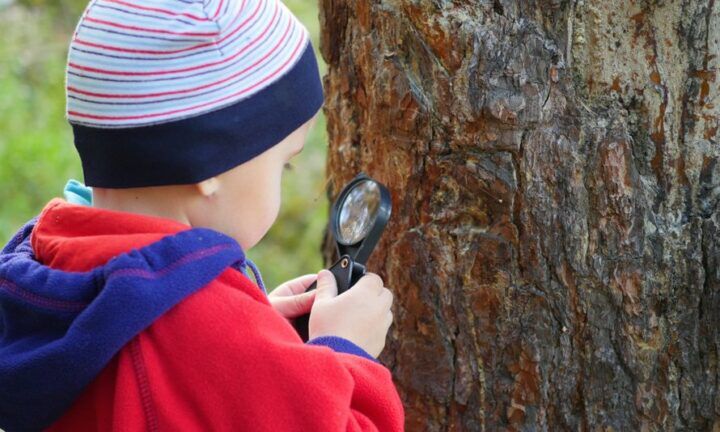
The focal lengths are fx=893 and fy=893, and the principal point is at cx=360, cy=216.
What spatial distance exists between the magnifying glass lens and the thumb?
0.25 ft

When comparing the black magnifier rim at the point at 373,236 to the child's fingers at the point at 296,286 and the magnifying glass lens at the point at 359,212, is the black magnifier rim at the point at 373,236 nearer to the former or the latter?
the magnifying glass lens at the point at 359,212

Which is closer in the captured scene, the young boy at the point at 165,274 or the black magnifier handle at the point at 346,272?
the young boy at the point at 165,274

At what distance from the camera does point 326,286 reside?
151 centimetres

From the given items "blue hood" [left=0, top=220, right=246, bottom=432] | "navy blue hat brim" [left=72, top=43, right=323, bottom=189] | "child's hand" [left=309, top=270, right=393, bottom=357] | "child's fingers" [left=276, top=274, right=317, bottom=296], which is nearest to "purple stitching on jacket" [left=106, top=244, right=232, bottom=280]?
"blue hood" [left=0, top=220, right=246, bottom=432]

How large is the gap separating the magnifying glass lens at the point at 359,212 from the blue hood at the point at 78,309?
0.94 feet

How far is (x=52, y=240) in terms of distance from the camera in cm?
132

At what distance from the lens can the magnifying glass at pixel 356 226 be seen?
152 centimetres

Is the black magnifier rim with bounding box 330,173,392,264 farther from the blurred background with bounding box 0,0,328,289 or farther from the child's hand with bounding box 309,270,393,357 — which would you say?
the blurred background with bounding box 0,0,328,289

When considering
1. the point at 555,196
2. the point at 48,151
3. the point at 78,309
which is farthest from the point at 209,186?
the point at 48,151

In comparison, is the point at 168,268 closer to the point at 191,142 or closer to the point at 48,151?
the point at 191,142

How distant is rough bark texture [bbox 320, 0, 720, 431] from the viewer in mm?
1575

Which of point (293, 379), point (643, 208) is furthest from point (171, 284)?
Result: point (643, 208)

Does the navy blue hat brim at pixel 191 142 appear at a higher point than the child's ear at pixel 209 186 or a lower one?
higher

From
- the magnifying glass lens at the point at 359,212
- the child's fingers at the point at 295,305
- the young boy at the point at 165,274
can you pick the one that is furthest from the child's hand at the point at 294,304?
the young boy at the point at 165,274
